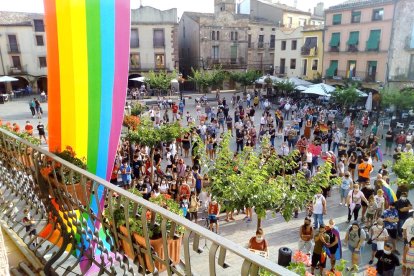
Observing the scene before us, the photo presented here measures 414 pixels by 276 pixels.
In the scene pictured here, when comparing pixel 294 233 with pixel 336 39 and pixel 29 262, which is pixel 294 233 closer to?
pixel 29 262

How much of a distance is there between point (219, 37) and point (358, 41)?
1709 centimetres

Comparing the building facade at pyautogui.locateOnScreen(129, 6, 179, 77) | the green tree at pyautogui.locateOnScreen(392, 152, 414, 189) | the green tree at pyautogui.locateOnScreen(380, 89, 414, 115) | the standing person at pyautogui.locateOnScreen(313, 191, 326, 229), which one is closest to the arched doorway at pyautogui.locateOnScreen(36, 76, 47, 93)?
the building facade at pyautogui.locateOnScreen(129, 6, 179, 77)

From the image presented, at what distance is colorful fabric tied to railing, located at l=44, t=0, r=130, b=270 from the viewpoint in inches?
151

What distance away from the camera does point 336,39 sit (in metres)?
34.8

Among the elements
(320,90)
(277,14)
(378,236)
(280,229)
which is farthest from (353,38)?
(378,236)

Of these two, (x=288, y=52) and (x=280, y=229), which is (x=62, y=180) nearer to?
(x=280, y=229)

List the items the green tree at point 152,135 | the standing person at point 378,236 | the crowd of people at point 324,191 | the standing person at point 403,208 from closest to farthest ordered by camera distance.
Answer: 1. the crowd of people at point 324,191
2. the standing person at point 378,236
3. the standing person at point 403,208
4. the green tree at point 152,135

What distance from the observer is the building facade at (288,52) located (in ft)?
130

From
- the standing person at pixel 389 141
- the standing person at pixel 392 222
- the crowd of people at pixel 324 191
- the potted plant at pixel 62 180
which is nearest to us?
the potted plant at pixel 62 180

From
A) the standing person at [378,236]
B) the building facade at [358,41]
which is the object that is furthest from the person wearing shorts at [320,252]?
the building facade at [358,41]

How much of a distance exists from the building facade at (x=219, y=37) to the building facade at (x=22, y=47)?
1766 centimetres

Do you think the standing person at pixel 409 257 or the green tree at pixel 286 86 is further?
the green tree at pixel 286 86

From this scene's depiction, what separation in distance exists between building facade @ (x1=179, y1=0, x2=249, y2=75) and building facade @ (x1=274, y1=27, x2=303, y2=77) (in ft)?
16.3

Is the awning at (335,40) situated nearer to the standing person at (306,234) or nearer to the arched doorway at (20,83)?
the standing person at (306,234)
